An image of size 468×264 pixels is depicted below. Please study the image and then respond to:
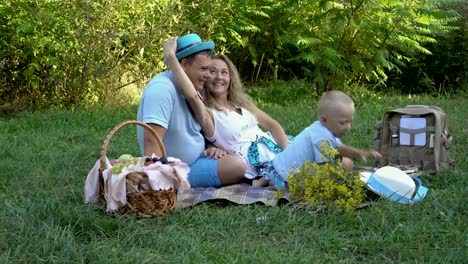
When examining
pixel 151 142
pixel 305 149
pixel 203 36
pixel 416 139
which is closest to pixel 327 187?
pixel 305 149

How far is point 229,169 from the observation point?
497 cm

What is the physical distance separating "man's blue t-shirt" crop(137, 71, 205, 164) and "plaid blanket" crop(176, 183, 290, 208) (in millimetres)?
318

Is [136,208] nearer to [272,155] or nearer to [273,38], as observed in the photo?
[272,155]

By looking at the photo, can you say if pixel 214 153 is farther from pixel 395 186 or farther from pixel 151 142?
pixel 395 186

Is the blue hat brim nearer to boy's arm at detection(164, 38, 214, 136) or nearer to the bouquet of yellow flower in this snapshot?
boy's arm at detection(164, 38, 214, 136)

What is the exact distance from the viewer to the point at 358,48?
998cm

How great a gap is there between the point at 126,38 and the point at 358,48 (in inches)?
128

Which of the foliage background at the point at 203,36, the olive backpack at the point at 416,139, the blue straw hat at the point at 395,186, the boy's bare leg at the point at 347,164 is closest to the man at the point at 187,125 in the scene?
the boy's bare leg at the point at 347,164

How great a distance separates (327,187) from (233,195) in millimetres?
785

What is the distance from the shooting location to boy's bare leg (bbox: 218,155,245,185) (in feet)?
16.3

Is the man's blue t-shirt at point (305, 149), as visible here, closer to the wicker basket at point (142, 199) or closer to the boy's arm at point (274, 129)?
the boy's arm at point (274, 129)

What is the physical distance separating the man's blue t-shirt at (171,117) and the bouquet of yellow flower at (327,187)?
0.95 m

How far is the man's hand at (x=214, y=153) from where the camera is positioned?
5027mm

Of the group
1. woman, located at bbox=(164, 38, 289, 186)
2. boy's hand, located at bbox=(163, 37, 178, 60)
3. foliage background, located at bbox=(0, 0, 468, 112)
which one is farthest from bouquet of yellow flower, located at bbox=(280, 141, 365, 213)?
foliage background, located at bbox=(0, 0, 468, 112)
